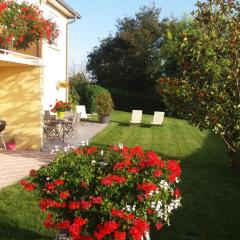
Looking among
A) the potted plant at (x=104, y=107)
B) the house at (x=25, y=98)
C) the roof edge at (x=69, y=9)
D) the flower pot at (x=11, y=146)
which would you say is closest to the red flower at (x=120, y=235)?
the house at (x=25, y=98)

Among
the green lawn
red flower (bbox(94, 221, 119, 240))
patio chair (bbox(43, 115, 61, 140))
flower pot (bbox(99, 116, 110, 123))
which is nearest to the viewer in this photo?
red flower (bbox(94, 221, 119, 240))

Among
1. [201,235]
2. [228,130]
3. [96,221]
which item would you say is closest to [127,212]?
[96,221]

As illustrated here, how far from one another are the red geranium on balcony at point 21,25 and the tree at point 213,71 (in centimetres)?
413

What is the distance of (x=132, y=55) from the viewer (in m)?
35.2

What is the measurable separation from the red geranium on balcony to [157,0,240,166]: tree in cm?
413

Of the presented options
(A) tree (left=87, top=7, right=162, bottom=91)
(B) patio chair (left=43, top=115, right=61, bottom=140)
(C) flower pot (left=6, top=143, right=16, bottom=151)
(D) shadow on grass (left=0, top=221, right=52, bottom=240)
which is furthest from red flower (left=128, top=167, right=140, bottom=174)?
(A) tree (left=87, top=7, right=162, bottom=91)

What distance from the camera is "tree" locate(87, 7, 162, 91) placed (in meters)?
35.0

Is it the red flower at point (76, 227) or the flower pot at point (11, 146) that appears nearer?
the red flower at point (76, 227)

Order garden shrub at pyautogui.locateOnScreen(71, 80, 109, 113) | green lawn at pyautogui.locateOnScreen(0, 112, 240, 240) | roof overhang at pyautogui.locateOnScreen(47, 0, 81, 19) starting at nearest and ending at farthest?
green lawn at pyautogui.locateOnScreen(0, 112, 240, 240) → roof overhang at pyautogui.locateOnScreen(47, 0, 81, 19) → garden shrub at pyautogui.locateOnScreen(71, 80, 109, 113)

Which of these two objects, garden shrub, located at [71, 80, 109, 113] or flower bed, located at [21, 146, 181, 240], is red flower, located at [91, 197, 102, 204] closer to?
flower bed, located at [21, 146, 181, 240]

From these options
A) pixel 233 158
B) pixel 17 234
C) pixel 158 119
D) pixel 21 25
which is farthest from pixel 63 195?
pixel 158 119

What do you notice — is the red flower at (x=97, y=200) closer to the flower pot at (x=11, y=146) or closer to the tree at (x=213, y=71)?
the tree at (x=213, y=71)

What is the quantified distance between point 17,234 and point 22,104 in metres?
8.02

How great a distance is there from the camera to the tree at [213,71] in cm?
927
